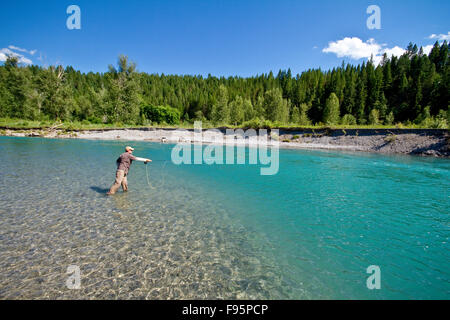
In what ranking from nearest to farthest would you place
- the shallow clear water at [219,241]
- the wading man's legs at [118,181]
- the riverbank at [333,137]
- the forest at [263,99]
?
the shallow clear water at [219,241]
the wading man's legs at [118,181]
the riverbank at [333,137]
the forest at [263,99]

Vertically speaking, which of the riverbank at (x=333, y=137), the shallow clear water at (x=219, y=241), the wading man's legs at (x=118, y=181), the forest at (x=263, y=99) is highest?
the forest at (x=263, y=99)

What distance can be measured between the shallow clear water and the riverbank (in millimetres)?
24814

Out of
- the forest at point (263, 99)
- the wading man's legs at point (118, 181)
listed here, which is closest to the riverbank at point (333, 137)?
the forest at point (263, 99)

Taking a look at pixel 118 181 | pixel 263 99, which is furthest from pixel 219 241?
pixel 263 99

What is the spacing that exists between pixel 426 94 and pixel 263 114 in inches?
2288

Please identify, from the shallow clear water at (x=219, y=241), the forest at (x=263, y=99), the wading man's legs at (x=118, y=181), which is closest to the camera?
the shallow clear water at (x=219, y=241)

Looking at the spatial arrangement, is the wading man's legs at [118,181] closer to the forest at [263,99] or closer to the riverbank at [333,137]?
the riverbank at [333,137]

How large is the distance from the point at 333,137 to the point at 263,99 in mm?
39908

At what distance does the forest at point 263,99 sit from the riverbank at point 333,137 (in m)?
3.10

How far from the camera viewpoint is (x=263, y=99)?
7350 centimetres

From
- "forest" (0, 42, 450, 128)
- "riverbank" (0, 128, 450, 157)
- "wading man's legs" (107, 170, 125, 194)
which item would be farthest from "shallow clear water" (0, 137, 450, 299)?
"forest" (0, 42, 450, 128)

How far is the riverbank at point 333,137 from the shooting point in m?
30.0

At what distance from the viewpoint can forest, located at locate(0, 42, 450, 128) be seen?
5538 cm
